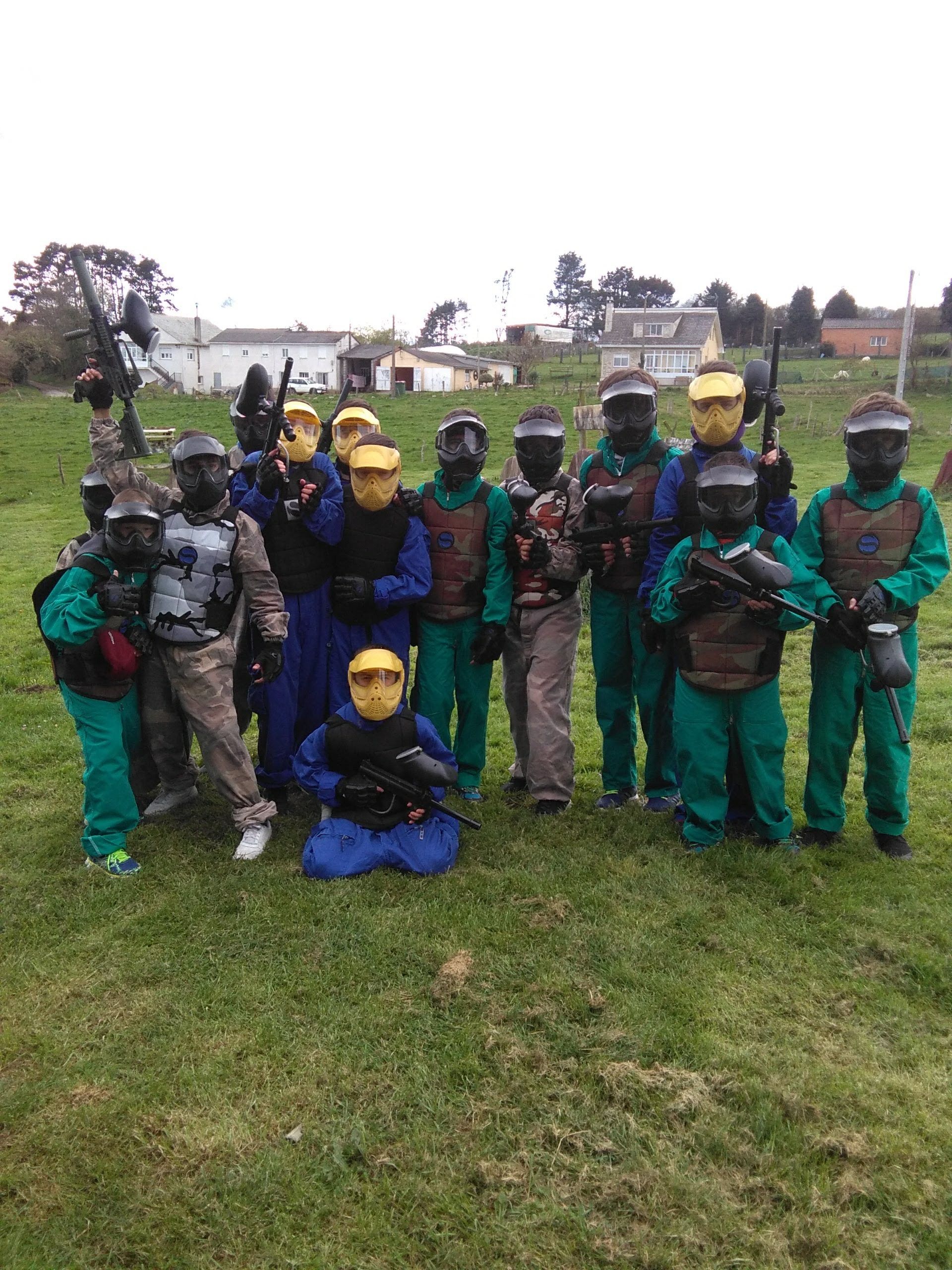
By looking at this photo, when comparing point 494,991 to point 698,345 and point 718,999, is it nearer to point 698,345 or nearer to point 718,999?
point 718,999

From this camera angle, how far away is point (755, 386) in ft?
17.8

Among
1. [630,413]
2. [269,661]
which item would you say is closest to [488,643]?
[269,661]

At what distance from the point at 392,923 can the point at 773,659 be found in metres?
2.46

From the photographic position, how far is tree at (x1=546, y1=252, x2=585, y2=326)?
255 feet

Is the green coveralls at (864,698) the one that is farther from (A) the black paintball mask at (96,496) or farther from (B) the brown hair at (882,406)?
(A) the black paintball mask at (96,496)

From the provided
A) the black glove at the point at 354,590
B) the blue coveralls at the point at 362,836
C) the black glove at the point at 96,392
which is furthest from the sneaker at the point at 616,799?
the black glove at the point at 96,392

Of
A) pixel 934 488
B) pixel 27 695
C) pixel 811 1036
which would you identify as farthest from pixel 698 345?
pixel 811 1036

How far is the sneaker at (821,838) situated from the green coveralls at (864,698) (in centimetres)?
3

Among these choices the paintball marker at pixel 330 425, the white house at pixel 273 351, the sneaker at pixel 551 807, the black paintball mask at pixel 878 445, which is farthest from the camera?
the white house at pixel 273 351

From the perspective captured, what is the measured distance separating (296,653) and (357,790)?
1100 mm

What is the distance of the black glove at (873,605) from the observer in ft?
15.5

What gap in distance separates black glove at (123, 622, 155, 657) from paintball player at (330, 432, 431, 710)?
1150 mm

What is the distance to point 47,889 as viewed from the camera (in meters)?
5.02

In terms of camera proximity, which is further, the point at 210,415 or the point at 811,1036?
the point at 210,415
